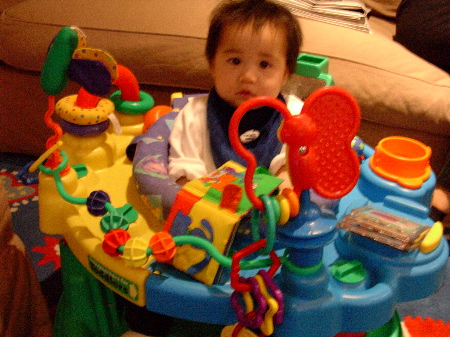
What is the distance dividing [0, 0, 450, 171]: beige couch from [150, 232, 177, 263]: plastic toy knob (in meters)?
0.78

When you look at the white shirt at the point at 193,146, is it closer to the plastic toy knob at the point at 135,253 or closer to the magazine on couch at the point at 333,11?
the plastic toy knob at the point at 135,253

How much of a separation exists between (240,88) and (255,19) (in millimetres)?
120

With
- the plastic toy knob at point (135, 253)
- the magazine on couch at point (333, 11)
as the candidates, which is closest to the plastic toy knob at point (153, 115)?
the plastic toy knob at point (135, 253)

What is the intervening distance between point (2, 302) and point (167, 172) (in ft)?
1.24

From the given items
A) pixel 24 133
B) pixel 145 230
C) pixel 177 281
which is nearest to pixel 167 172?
pixel 145 230

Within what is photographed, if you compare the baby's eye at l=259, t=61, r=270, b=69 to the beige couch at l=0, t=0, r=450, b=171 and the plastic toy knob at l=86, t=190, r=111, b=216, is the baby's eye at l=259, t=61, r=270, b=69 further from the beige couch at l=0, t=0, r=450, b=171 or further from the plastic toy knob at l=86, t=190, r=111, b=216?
the beige couch at l=0, t=0, r=450, b=171

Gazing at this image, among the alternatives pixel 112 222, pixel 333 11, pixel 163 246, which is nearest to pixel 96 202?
pixel 112 222

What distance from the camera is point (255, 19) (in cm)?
74

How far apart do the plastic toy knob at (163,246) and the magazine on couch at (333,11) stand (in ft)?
3.51

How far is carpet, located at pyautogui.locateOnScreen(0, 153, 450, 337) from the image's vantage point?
38.6 inches

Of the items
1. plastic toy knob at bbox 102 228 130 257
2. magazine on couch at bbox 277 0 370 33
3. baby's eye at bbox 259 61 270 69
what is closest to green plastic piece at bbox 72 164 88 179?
plastic toy knob at bbox 102 228 130 257

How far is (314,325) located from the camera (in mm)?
531

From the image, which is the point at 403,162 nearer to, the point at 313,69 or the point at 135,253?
the point at 313,69

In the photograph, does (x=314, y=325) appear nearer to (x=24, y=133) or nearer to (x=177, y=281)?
(x=177, y=281)
